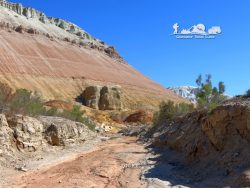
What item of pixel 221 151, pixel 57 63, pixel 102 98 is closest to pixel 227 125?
pixel 221 151

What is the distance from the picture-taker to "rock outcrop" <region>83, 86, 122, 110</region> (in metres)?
65.8

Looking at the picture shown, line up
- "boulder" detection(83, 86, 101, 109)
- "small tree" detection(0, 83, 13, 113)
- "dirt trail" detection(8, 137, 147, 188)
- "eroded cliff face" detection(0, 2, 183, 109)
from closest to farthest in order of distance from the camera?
"dirt trail" detection(8, 137, 147, 188)
"small tree" detection(0, 83, 13, 113)
"boulder" detection(83, 86, 101, 109)
"eroded cliff face" detection(0, 2, 183, 109)

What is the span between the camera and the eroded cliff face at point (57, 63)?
68.7m

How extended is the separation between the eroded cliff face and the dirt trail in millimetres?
44993

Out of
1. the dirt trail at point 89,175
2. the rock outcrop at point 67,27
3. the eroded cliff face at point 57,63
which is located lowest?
the dirt trail at point 89,175

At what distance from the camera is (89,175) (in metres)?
14.2

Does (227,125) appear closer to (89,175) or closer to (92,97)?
(89,175)

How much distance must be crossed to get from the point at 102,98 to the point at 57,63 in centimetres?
1871

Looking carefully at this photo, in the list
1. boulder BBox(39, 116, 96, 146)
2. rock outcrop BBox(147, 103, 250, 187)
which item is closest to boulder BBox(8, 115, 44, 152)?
boulder BBox(39, 116, 96, 146)

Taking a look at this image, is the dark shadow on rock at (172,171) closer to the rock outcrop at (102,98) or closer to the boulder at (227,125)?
the boulder at (227,125)

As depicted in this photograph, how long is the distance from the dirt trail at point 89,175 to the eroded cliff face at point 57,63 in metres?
45.0

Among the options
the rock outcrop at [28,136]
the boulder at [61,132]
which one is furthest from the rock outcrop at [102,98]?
the rock outcrop at [28,136]

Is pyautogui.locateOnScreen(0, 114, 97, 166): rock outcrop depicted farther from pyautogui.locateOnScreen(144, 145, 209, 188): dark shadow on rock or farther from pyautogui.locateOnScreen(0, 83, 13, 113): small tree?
pyautogui.locateOnScreen(144, 145, 209, 188): dark shadow on rock

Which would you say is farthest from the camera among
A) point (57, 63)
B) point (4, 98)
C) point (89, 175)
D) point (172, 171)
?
point (57, 63)
